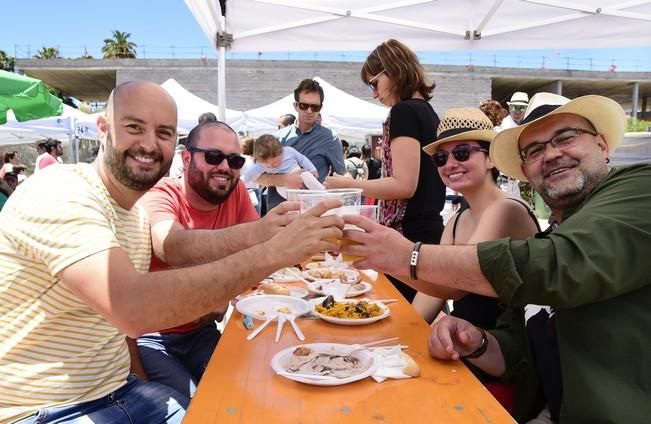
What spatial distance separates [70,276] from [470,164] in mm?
1846

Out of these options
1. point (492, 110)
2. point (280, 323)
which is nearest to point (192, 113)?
point (492, 110)

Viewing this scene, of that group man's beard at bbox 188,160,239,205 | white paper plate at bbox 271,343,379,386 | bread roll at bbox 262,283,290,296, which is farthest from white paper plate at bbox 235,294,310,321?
man's beard at bbox 188,160,239,205

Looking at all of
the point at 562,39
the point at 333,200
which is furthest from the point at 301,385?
the point at 562,39

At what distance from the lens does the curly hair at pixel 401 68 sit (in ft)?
10.2

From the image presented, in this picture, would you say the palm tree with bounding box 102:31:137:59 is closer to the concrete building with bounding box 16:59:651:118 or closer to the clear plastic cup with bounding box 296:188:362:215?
the concrete building with bounding box 16:59:651:118

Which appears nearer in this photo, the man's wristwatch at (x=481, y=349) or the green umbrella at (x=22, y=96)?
the man's wristwatch at (x=481, y=349)

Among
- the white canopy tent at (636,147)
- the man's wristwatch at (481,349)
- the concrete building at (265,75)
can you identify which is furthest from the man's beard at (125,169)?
the concrete building at (265,75)

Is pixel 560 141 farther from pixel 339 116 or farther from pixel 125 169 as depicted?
pixel 339 116

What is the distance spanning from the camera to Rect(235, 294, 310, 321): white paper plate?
82.4 inches

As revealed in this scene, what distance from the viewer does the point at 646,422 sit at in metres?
1.31

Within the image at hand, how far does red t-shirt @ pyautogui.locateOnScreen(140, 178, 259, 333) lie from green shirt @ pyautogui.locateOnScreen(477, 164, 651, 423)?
1698 mm

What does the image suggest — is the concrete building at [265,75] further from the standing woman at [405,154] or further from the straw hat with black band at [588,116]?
the straw hat with black band at [588,116]

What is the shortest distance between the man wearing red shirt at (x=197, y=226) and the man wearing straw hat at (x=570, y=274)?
33.8 inches

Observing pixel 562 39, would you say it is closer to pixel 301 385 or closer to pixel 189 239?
pixel 189 239
